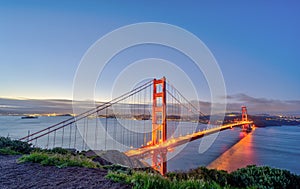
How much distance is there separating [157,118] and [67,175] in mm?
17286

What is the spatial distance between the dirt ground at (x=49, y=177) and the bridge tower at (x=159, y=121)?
41.1ft

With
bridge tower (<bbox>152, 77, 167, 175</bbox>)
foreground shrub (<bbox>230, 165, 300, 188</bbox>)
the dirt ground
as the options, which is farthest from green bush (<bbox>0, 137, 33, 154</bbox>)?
bridge tower (<bbox>152, 77, 167, 175</bbox>)

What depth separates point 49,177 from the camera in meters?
3.81

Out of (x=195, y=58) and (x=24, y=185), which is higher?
(x=195, y=58)

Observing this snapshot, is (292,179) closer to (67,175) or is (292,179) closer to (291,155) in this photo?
(67,175)

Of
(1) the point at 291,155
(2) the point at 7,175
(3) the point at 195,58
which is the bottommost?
(1) the point at 291,155

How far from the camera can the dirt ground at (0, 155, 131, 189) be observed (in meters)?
3.36

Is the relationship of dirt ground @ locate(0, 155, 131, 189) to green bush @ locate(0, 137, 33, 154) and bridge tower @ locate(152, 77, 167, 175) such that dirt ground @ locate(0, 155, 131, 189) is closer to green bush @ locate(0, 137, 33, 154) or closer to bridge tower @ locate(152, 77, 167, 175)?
green bush @ locate(0, 137, 33, 154)

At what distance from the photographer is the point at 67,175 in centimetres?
394

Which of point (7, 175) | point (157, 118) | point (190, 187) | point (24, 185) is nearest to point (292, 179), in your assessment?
point (190, 187)

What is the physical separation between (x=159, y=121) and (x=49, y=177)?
58.5 feet

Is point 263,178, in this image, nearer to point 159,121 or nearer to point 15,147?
point 15,147

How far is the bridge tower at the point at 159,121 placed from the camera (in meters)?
16.8

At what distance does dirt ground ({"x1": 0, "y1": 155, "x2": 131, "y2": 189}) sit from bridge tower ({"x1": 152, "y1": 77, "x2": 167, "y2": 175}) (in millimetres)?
12515
